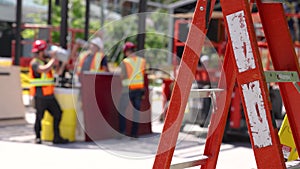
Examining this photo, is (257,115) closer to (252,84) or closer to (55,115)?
(252,84)

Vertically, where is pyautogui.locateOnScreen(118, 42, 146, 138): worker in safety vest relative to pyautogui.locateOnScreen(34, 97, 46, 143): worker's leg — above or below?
above

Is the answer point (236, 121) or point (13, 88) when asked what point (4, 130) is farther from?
point (236, 121)

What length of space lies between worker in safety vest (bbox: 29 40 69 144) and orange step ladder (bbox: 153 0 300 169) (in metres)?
5.46

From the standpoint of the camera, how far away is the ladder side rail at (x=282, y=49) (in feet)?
13.6

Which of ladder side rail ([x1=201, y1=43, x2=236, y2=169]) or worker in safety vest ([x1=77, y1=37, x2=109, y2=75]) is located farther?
worker in safety vest ([x1=77, y1=37, x2=109, y2=75])

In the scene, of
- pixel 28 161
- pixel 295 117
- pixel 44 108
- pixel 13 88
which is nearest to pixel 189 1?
pixel 13 88

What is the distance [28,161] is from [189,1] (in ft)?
41.0

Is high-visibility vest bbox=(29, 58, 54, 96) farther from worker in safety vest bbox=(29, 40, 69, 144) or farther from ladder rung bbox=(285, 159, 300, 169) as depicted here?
ladder rung bbox=(285, 159, 300, 169)

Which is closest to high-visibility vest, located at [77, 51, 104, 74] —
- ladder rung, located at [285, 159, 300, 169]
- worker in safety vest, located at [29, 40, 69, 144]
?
worker in safety vest, located at [29, 40, 69, 144]

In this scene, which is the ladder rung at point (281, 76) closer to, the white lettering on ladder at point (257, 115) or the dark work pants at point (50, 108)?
the white lettering on ladder at point (257, 115)

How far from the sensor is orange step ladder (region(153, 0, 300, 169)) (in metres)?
3.69

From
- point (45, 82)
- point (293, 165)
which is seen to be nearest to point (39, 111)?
point (45, 82)

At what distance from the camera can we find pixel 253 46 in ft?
12.2

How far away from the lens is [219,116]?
446cm
